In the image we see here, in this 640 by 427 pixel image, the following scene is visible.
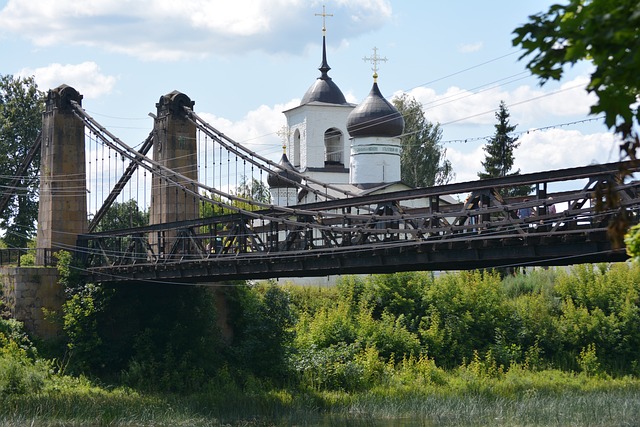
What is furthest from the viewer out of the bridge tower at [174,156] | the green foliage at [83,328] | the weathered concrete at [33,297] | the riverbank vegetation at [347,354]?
the bridge tower at [174,156]

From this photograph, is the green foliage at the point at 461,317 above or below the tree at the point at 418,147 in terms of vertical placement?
below

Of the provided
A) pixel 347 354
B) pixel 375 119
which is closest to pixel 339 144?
pixel 375 119

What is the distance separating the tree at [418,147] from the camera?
237 feet

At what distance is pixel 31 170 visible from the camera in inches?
2243

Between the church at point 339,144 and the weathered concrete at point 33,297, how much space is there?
20.6m

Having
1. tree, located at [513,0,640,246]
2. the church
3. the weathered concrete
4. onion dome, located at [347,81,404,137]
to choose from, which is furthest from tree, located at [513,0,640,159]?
onion dome, located at [347,81,404,137]

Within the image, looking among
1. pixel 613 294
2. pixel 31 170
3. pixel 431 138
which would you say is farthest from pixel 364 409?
pixel 431 138

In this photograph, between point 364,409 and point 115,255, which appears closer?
point 364,409

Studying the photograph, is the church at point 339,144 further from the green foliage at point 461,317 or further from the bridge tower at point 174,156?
the bridge tower at point 174,156

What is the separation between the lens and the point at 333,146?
69.6 meters

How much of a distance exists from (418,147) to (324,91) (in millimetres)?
7757

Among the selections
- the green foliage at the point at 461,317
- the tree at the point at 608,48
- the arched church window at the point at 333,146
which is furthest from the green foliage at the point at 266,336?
the arched church window at the point at 333,146

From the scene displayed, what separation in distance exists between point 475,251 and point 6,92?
134 ft

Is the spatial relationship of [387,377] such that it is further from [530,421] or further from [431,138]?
[431,138]
